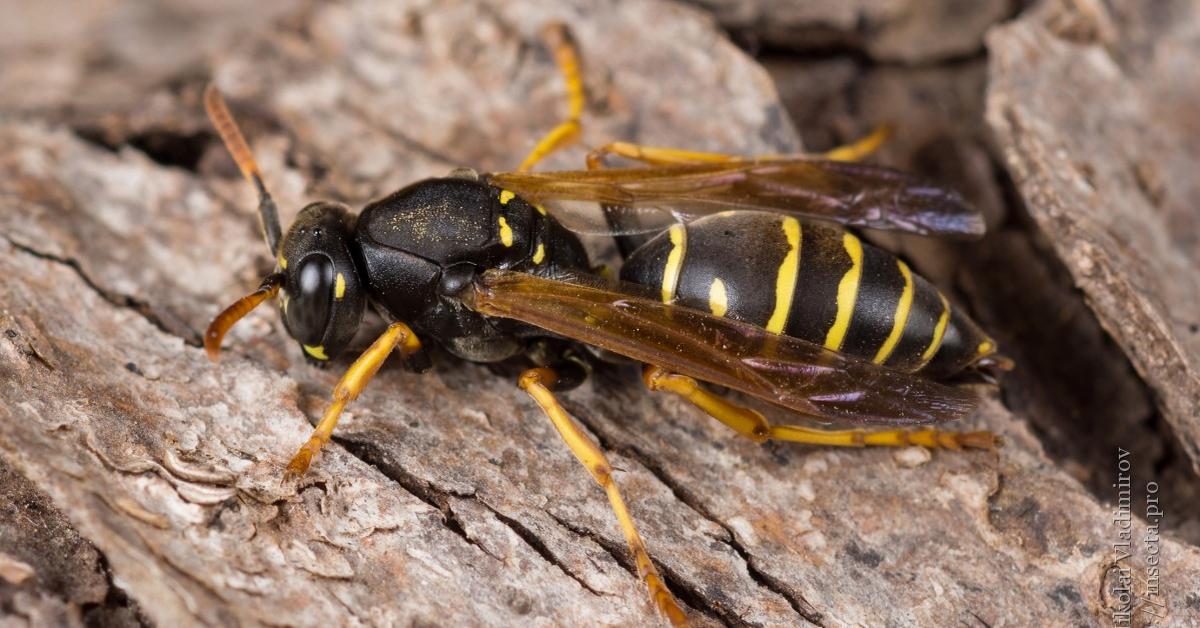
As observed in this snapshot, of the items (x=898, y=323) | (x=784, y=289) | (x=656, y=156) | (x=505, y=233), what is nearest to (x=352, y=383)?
(x=505, y=233)

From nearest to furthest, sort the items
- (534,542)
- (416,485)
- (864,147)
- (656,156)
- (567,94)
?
(534,542), (416,485), (656,156), (864,147), (567,94)

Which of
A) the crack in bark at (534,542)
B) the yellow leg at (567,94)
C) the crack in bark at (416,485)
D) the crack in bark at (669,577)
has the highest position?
the yellow leg at (567,94)

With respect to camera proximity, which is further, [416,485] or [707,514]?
[707,514]

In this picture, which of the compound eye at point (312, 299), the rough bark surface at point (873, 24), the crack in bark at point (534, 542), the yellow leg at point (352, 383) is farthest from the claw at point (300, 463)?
the rough bark surface at point (873, 24)

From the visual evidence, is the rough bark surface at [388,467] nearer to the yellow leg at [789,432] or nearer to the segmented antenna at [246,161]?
the yellow leg at [789,432]

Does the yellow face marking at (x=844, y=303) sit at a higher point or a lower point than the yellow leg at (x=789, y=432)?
higher

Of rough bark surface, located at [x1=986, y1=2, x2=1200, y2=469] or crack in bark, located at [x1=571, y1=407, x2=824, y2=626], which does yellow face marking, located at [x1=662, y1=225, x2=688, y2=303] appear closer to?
crack in bark, located at [x1=571, y1=407, x2=824, y2=626]

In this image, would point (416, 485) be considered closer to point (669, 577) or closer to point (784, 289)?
point (669, 577)
